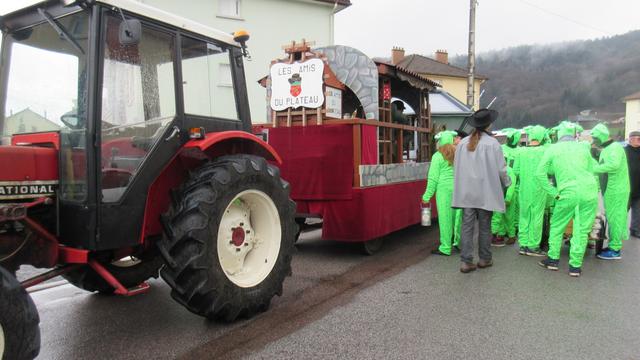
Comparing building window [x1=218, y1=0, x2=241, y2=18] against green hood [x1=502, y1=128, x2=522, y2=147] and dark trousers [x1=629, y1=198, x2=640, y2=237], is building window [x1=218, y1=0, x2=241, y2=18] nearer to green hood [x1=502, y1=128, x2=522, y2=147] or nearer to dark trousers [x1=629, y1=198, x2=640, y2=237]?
green hood [x1=502, y1=128, x2=522, y2=147]

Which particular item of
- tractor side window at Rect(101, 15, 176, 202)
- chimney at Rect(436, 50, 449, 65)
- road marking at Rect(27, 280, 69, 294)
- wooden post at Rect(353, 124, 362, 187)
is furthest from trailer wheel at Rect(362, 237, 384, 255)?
chimney at Rect(436, 50, 449, 65)

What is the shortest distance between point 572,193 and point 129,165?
4.51 metres

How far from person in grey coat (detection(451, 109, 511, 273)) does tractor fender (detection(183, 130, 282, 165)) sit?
234 cm

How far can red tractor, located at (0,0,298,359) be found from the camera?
3.19 metres

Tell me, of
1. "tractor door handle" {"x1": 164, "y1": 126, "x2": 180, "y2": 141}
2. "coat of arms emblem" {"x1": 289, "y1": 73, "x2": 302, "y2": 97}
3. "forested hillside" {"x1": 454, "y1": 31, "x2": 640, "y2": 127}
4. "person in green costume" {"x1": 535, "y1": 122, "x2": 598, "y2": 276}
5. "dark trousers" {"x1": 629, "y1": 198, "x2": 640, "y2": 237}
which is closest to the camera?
"tractor door handle" {"x1": 164, "y1": 126, "x2": 180, "y2": 141}

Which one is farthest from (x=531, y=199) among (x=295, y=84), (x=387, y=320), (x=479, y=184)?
(x=295, y=84)

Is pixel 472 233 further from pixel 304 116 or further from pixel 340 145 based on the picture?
pixel 304 116

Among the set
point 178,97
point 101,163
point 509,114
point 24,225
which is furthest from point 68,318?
point 509,114

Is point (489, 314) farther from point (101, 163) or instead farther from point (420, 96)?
point (420, 96)

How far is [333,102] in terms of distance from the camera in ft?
22.6

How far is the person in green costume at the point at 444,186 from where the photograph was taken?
640 centimetres

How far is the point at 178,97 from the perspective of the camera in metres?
3.79

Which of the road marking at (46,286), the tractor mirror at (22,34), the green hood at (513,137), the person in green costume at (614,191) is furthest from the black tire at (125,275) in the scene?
the green hood at (513,137)

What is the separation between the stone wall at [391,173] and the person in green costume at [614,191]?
2409 mm
